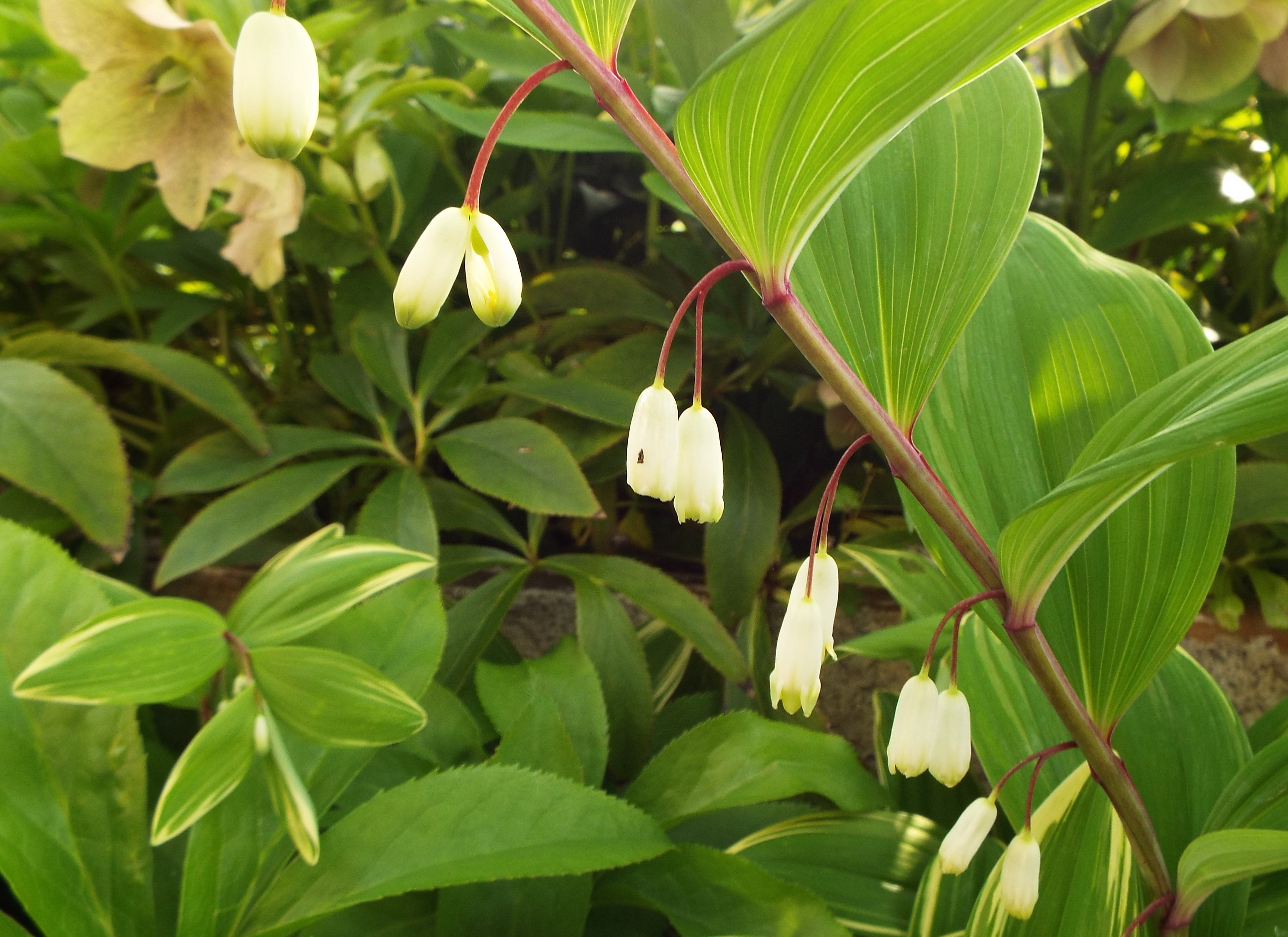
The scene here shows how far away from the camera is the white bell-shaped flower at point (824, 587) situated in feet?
1.33

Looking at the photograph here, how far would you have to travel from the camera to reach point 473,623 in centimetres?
82

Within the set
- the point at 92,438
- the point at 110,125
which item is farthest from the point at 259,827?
the point at 110,125

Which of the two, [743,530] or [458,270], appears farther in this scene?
[743,530]

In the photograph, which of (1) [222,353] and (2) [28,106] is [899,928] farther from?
(2) [28,106]

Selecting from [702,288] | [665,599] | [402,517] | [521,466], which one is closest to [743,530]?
[665,599]

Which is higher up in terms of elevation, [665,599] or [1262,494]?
[1262,494]

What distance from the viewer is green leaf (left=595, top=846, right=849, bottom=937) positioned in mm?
545

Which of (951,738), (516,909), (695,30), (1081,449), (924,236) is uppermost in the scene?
(695,30)

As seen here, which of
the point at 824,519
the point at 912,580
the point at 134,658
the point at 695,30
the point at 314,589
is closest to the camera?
the point at 824,519

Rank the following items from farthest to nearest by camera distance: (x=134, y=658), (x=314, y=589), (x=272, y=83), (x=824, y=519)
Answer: (x=314, y=589) → (x=134, y=658) → (x=824, y=519) → (x=272, y=83)

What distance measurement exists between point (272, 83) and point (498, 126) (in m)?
0.08

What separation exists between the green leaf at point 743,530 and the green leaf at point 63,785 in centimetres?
52

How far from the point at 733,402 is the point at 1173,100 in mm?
563

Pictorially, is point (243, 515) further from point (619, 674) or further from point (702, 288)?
point (702, 288)
